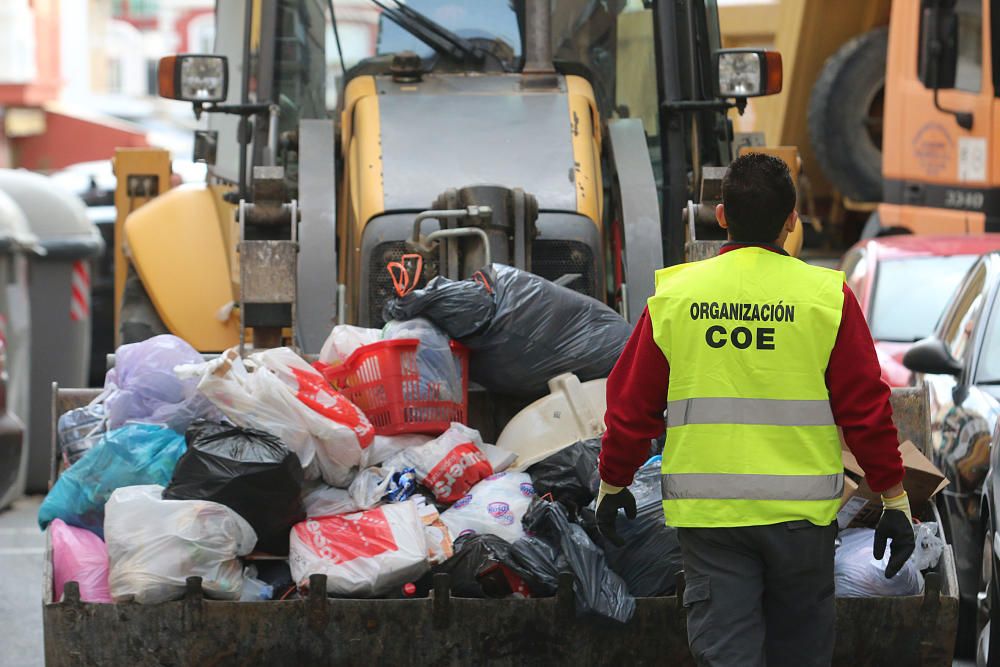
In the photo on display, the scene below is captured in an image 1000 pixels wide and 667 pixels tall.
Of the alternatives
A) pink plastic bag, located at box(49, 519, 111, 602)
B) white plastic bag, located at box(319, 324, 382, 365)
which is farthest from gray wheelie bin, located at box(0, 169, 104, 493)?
pink plastic bag, located at box(49, 519, 111, 602)

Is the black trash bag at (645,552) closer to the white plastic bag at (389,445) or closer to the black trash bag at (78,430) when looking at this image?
the white plastic bag at (389,445)

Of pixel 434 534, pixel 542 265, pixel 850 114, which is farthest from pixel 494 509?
pixel 850 114

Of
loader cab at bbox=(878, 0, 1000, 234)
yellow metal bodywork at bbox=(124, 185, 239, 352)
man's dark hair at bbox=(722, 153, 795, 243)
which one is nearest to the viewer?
man's dark hair at bbox=(722, 153, 795, 243)

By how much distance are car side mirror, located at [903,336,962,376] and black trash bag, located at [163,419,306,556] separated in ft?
8.43

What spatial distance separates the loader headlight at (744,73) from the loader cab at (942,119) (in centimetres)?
519

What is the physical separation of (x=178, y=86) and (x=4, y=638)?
2.16 m

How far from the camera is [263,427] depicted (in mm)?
5113

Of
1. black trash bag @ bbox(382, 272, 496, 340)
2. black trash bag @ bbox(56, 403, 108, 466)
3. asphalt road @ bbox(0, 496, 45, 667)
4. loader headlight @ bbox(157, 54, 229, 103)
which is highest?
loader headlight @ bbox(157, 54, 229, 103)

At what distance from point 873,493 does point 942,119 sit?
24.9 ft

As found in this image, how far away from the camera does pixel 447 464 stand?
5254 mm

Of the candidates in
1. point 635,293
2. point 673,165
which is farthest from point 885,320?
point 635,293

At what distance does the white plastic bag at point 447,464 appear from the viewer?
524 centimetres

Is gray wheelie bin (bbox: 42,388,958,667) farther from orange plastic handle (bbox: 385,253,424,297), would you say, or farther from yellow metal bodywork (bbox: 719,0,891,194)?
yellow metal bodywork (bbox: 719,0,891,194)

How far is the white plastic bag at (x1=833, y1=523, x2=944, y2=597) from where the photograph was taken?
480 centimetres
